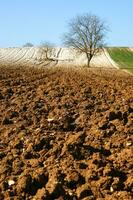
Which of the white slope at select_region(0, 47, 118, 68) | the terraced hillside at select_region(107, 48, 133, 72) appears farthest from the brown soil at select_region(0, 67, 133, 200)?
the terraced hillside at select_region(107, 48, 133, 72)

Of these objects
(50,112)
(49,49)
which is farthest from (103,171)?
(49,49)

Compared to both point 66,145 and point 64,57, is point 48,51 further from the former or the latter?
point 66,145

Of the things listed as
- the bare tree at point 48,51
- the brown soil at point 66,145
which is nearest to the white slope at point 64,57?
the bare tree at point 48,51

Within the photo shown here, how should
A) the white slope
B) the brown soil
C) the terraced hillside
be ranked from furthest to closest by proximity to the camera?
the terraced hillside → the white slope → the brown soil

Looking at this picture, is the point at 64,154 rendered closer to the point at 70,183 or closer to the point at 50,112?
the point at 70,183

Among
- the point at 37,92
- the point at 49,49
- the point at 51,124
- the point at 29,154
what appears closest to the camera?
the point at 29,154

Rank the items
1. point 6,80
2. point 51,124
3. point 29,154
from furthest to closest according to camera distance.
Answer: point 6,80, point 51,124, point 29,154

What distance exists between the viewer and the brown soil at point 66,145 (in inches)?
313

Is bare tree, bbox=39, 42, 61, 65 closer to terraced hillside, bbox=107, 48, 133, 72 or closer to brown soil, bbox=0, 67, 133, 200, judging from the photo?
terraced hillside, bbox=107, 48, 133, 72

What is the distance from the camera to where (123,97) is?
14102 millimetres

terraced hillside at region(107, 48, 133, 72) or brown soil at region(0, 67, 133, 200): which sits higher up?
brown soil at region(0, 67, 133, 200)

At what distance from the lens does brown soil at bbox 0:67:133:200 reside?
796cm

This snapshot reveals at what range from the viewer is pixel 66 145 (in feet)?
31.2

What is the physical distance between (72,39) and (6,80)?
49.5 m
